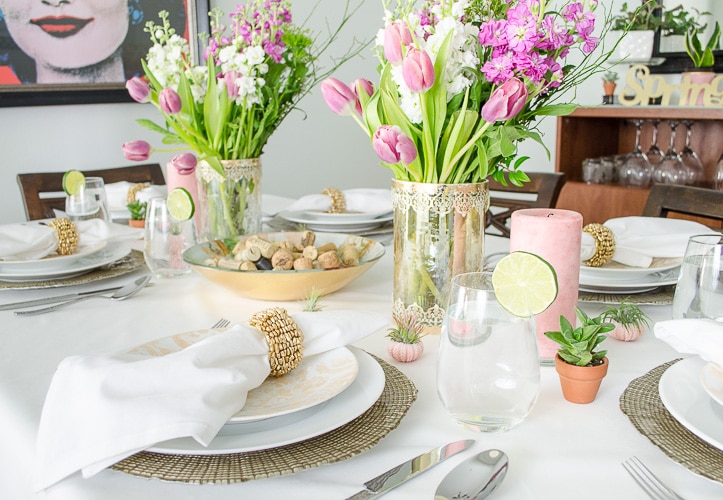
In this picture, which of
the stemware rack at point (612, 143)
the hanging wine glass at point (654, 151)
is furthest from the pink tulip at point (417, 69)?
the hanging wine glass at point (654, 151)

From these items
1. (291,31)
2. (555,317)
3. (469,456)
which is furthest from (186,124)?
(469,456)

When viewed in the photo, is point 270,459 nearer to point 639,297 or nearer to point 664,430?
point 664,430

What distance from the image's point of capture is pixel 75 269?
1.32 m

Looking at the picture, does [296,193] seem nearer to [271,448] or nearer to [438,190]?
[438,190]

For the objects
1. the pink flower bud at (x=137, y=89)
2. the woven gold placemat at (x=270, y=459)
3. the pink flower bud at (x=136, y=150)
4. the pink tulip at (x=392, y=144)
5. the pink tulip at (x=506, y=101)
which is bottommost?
the woven gold placemat at (x=270, y=459)

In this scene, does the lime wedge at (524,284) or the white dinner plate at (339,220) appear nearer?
the lime wedge at (524,284)

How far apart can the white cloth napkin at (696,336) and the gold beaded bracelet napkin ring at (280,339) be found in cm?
38

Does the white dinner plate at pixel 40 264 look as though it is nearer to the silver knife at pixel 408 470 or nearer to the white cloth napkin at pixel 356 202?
the white cloth napkin at pixel 356 202

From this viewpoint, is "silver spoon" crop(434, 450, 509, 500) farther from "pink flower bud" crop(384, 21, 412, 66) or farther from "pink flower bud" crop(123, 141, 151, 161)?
"pink flower bud" crop(123, 141, 151, 161)

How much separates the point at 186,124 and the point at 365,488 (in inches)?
39.7

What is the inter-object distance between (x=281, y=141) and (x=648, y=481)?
11.1ft

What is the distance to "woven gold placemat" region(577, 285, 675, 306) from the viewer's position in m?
1.12

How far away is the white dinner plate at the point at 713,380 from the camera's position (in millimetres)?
676

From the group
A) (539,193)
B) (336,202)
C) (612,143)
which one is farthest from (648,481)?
(612,143)
